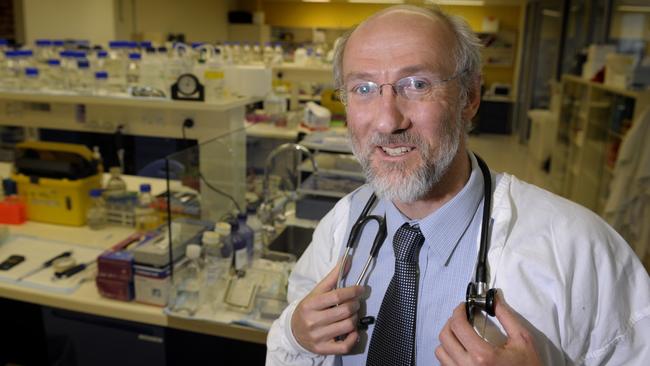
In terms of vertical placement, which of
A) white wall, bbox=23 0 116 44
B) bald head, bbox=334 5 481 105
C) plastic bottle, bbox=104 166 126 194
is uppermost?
white wall, bbox=23 0 116 44

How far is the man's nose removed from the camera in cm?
96

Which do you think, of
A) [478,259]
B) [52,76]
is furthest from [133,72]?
[478,259]

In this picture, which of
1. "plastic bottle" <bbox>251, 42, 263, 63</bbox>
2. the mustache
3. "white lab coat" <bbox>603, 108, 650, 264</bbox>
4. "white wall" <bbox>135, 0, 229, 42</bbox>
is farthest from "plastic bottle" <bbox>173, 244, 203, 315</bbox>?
"white wall" <bbox>135, 0, 229, 42</bbox>

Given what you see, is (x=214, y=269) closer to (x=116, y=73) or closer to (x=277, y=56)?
(x=116, y=73)

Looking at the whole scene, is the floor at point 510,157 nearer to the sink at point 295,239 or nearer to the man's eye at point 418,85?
the sink at point 295,239

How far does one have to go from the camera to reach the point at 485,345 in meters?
0.81

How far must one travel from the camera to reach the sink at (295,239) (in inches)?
95.6

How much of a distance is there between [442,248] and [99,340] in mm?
1433

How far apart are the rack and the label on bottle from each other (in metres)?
3.07

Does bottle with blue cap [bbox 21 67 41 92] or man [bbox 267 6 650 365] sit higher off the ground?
bottle with blue cap [bbox 21 67 41 92]

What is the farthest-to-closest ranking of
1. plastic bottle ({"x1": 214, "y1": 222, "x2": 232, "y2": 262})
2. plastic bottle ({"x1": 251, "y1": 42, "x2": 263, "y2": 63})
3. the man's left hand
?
plastic bottle ({"x1": 251, "y1": 42, "x2": 263, "y2": 63})
plastic bottle ({"x1": 214, "y1": 222, "x2": 232, "y2": 262})
the man's left hand

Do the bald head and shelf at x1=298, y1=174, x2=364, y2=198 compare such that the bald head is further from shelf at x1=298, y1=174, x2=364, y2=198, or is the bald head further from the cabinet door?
shelf at x1=298, y1=174, x2=364, y2=198

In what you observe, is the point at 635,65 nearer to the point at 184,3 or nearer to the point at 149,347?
the point at 149,347

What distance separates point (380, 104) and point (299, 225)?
60.8 inches
